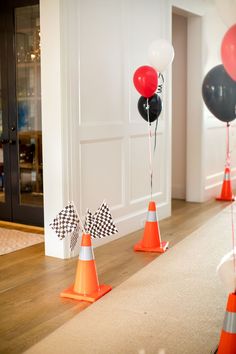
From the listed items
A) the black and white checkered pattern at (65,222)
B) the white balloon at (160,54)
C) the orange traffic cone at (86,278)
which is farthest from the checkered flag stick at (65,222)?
the white balloon at (160,54)

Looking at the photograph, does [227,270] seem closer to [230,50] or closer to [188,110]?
[230,50]

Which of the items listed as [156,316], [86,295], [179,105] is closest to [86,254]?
[86,295]

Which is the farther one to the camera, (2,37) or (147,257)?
(2,37)

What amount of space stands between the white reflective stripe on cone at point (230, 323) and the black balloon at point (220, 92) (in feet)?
3.46

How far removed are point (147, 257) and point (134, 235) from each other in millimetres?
728

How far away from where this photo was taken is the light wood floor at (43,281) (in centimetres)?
257

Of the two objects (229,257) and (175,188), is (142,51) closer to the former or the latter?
(175,188)

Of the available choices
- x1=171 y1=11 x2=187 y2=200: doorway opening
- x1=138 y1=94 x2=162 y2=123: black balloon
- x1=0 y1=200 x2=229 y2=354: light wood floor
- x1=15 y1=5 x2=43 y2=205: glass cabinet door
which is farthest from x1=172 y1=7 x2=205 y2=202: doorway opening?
x1=15 y1=5 x2=43 y2=205: glass cabinet door

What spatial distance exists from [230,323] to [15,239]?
2.62m

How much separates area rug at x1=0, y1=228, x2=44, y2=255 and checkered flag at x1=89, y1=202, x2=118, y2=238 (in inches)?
45.1

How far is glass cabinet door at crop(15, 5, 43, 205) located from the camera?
469 cm

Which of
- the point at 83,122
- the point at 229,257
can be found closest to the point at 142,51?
the point at 83,122

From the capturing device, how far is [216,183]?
670 cm

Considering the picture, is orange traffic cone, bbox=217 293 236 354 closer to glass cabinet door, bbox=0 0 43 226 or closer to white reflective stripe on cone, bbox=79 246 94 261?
white reflective stripe on cone, bbox=79 246 94 261
